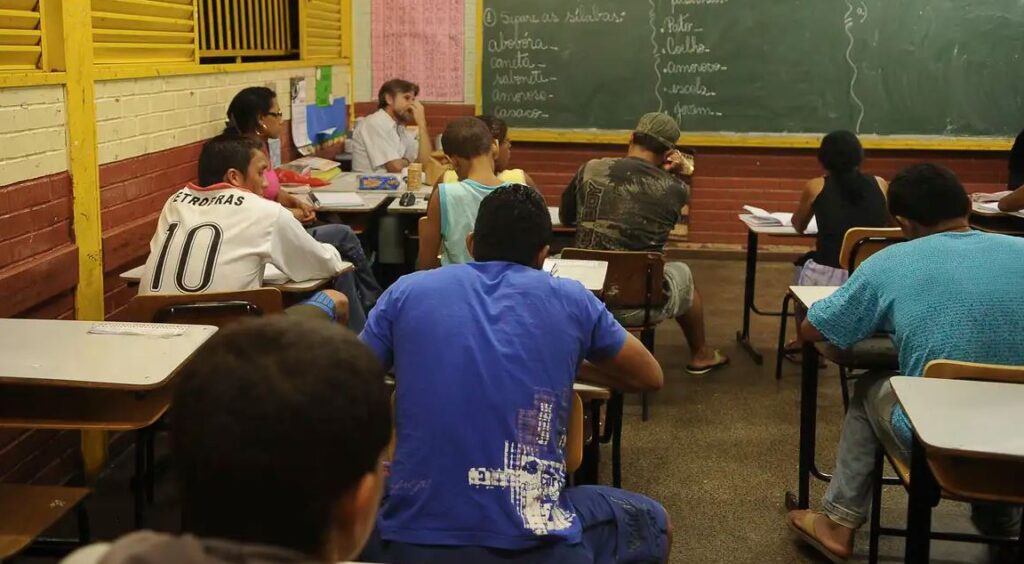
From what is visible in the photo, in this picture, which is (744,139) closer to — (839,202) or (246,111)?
(839,202)

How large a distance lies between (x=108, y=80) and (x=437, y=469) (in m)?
2.47

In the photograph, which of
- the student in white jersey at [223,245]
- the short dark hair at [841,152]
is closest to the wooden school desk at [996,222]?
the short dark hair at [841,152]

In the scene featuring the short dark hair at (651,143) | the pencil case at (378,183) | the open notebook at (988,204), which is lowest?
the open notebook at (988,204)

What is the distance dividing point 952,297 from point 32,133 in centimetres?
268

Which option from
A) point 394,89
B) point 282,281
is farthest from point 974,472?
point 394,89

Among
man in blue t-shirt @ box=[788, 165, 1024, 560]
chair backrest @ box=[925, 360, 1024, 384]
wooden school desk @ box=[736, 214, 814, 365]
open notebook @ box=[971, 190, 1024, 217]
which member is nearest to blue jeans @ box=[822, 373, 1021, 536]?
man in blue t-shirt @ box=[788, 165, 1024, 560]

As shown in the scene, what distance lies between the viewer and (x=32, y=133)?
3152 millimetres

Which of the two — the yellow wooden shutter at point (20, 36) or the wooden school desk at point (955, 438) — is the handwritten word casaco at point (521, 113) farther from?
the wooden school desk at point (955, 438)

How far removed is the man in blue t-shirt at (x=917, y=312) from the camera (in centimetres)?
252

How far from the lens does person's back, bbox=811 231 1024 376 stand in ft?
8.22

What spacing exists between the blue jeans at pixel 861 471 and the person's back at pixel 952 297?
0.91 ft

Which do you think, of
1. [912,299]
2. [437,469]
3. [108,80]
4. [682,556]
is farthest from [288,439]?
[108,80]

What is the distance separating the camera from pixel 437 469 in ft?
6.01

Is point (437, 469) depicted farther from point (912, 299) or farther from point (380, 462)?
point (912, 299)
